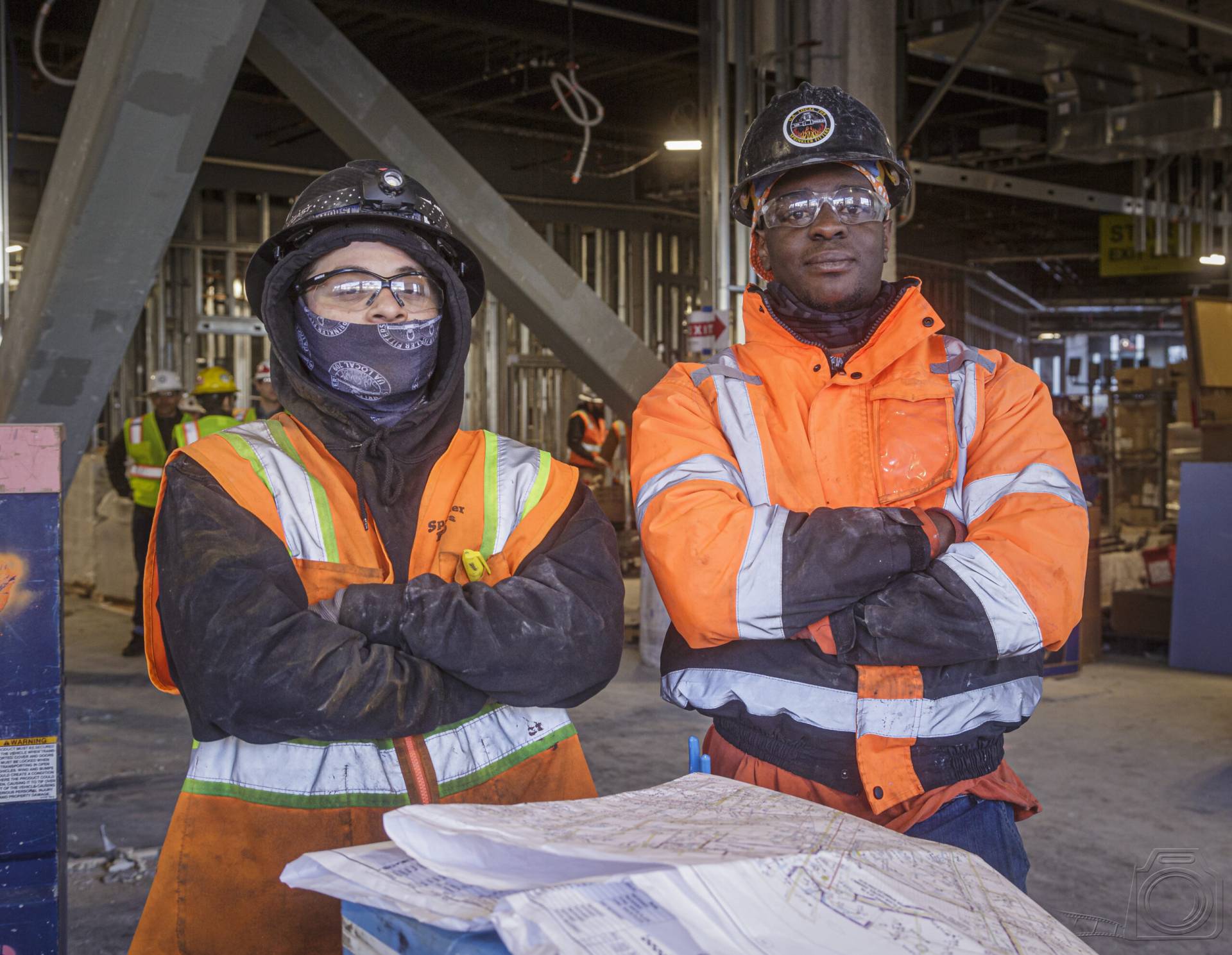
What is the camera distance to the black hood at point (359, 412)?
6.74ft

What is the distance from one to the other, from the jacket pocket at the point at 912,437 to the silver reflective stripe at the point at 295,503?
98cm

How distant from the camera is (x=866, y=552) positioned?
195cm

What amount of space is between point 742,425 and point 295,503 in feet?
2.66

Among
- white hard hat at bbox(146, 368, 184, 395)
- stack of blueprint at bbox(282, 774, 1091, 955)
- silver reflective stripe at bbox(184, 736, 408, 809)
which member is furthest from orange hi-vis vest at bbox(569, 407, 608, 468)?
stack of blueprint at bbox(282, 774, 1091, 955)

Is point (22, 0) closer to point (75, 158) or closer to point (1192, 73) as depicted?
point (75, 158)

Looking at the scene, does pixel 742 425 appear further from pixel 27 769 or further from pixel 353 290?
pixel 27 769

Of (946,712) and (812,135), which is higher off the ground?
(812,135)

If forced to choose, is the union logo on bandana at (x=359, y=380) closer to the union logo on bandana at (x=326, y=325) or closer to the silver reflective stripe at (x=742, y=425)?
the union logo on bandana at (x=326, y=325)

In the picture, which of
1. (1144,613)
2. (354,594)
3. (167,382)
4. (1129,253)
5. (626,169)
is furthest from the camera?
(1129,253)

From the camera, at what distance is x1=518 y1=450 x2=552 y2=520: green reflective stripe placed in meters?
2.12

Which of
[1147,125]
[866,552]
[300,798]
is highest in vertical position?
[1147,125]

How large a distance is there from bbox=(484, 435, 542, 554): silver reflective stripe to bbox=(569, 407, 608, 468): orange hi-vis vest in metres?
11.5

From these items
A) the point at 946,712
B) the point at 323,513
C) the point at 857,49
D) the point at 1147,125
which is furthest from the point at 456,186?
the point at 1147,125

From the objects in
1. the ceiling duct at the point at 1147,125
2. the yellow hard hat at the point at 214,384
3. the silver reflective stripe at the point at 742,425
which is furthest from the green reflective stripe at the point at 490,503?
the yellow hard hat at the point at 214,384
